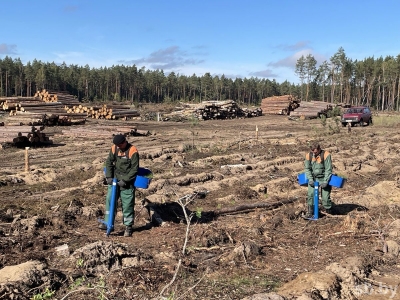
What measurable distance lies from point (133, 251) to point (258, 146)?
13.9 m

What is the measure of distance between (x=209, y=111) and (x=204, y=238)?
34.2 metres

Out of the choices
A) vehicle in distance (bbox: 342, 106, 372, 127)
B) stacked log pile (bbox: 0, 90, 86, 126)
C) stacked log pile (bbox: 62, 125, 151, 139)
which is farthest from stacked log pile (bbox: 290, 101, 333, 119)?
stacked log pile (bbox: 62, 125, 151, 139)

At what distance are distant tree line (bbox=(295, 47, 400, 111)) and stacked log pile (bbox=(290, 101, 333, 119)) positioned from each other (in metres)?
26.6

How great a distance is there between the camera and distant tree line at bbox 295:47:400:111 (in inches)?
2859

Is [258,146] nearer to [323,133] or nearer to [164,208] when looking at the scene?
[323,133]

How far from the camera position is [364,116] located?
3228 centimetres

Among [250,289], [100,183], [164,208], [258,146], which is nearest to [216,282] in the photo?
[250,289]

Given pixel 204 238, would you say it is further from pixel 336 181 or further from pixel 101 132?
pixel 101 132

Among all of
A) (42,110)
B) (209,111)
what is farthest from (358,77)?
(42,110)

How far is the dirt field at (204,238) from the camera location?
4793 millimetres

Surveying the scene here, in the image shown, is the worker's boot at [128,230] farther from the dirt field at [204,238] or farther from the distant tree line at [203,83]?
the distant tree line at [203,83]

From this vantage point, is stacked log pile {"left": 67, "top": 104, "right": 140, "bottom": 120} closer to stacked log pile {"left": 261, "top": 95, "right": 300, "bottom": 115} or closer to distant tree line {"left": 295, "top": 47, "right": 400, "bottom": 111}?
stacked log pile {"left": 261, "top": 95, "right": 300, "bottom": 115}

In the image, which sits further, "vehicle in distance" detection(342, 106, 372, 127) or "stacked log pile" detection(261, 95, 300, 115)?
"stacked log pile" detection(261, 95, 300, 115)

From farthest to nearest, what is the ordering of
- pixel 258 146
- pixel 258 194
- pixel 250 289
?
pixel 258 146 → pixel 258 194 → pixel 250 289
